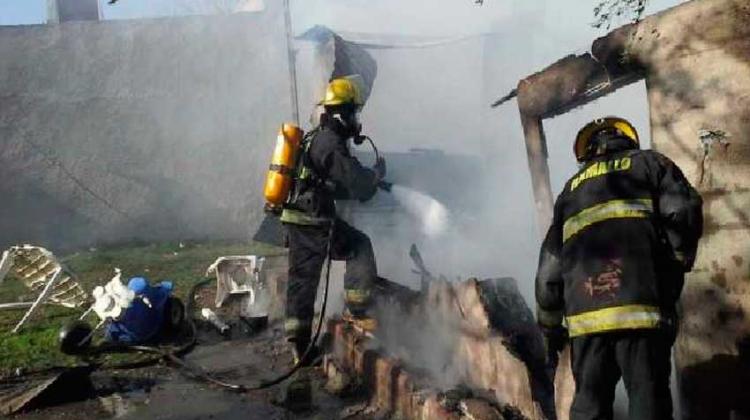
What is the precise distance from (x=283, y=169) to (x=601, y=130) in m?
2.76

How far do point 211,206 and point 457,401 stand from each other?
1100 centimetres

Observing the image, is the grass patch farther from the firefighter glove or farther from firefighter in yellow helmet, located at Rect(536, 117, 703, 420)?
firefighter in yellow helmet, located at Rect(536, 117, 703, 420)

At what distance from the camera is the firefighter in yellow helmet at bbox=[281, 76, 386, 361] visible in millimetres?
5148

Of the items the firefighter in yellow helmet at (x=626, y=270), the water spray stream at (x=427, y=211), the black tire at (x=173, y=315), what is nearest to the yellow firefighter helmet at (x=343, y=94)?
the water spray stream at (x=427, y=211)

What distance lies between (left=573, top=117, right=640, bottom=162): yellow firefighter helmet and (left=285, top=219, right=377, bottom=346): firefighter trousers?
7.60ft

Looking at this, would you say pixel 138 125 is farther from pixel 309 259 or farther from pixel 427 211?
pixel 309 259

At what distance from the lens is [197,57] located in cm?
1398

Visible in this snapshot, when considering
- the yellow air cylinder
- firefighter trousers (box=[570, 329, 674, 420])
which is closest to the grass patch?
the yellow air cylinder

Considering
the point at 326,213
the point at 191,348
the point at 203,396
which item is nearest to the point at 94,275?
the point at 191,348

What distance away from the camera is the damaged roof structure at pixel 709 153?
10.3 ft

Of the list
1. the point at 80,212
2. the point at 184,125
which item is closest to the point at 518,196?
the point at 184,125

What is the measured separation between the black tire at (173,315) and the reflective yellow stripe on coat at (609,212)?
15.5ft

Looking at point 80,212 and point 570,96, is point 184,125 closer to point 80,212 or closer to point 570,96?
point 80,212

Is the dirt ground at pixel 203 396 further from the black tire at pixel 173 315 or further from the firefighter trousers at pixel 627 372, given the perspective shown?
the firefighter trousers at pixel 627 372
